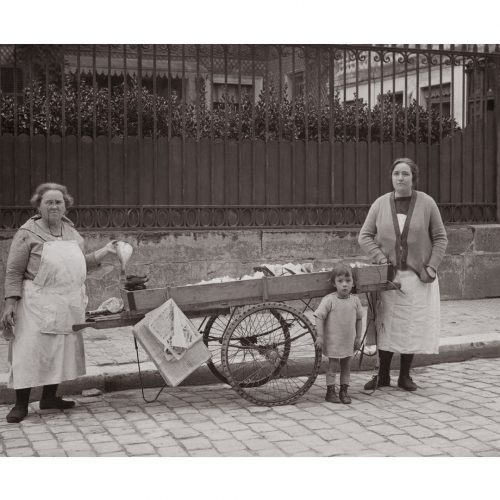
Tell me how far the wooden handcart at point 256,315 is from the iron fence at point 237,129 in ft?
12.4

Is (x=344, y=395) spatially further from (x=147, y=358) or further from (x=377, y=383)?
(x=147, y=358)

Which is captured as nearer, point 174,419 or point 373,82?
point 174,419

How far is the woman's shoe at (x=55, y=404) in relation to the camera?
5961 mm

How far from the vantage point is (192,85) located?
9.96 meters

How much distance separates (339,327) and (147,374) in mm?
1732

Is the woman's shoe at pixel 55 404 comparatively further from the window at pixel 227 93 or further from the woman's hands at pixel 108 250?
the window at pixel 227 93

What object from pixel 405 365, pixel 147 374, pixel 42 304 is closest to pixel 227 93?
pixel 147 374

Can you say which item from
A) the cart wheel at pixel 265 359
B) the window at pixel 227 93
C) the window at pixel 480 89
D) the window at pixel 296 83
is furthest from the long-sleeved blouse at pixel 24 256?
the window at pixel 480 89

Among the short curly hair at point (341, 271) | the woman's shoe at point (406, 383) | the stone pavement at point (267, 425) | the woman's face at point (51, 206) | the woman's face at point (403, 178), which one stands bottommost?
the stone pavement at point (267, 425)

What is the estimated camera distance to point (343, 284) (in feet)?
19.8

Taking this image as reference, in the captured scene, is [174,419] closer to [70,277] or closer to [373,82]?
[70,277]

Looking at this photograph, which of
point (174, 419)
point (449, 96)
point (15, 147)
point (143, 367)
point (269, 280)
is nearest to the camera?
point (174, 419)

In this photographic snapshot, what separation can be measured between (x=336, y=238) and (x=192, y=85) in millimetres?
2625

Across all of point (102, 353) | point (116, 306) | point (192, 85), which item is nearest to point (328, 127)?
point (192, 85)
